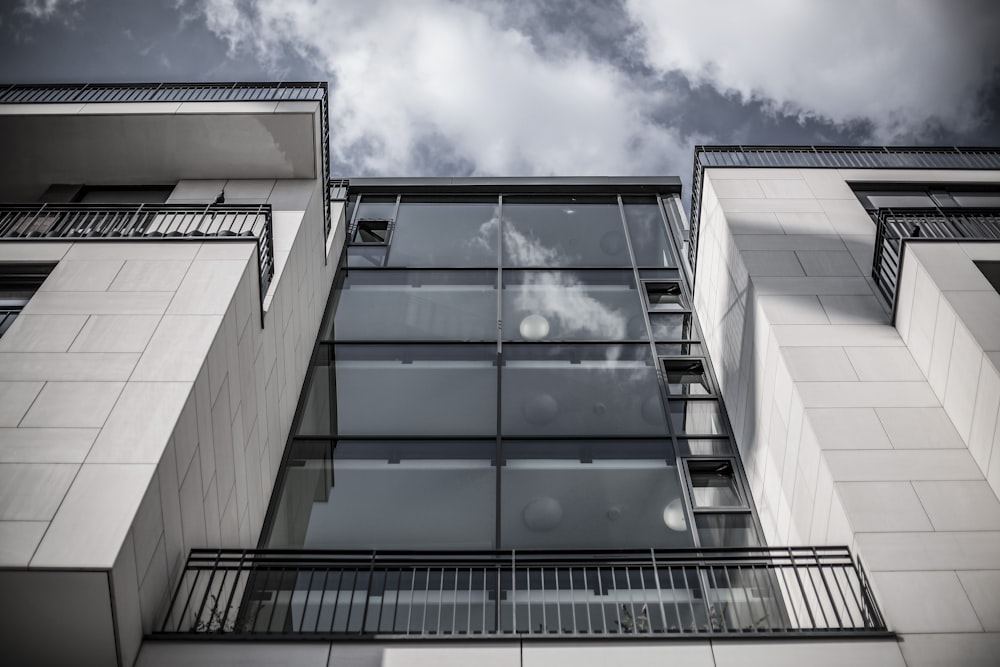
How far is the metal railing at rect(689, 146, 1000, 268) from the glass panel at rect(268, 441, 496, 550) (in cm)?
721

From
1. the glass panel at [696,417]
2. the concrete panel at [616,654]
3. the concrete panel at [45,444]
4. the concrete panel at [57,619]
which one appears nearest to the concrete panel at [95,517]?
the concrete panel at [57,619]

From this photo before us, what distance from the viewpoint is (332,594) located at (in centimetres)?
912

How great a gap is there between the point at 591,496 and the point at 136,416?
6.08 metres

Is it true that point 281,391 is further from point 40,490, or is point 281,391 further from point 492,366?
point 40,490

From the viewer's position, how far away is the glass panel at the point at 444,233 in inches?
627

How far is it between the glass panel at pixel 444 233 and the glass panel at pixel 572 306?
1172mm

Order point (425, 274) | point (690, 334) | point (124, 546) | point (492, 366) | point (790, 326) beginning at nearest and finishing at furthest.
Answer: point (124, 546) → point (790, 326) → point (492, 366) → point (690, 334) → point (425, 274)

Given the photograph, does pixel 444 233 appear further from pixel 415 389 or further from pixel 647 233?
pixel 415 389

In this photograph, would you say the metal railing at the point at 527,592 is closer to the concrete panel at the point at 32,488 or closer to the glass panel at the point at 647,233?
the concrete panel at the point at 32,488

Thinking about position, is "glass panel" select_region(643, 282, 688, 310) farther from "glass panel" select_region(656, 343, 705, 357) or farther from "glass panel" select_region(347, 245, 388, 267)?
"glass panel" select_region(347, 245, 388, 267)

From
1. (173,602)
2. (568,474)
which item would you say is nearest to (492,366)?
(568,474)

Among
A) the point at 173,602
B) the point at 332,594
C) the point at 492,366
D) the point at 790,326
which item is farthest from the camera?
the point at 492,366

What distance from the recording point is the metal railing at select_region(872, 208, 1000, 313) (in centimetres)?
1136

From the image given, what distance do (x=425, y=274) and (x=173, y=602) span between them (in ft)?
29.5
